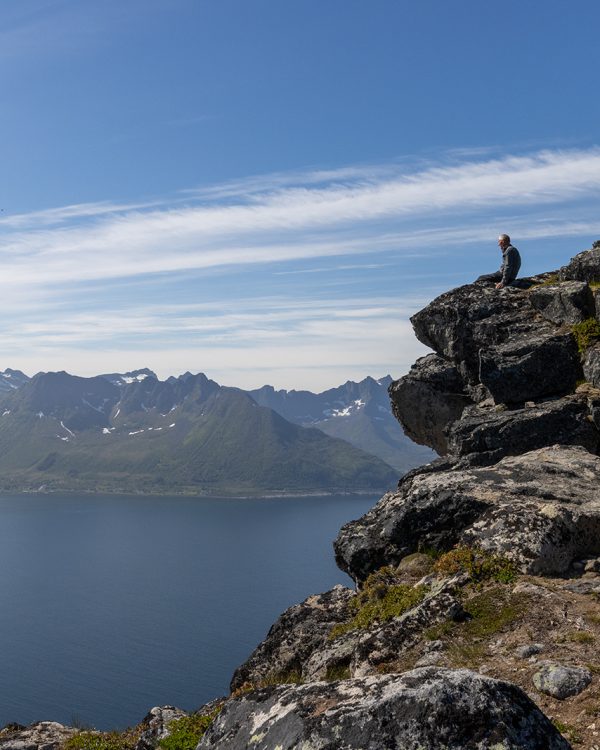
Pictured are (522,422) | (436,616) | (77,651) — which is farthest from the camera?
(77,651)

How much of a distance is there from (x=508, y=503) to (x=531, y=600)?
405 cm

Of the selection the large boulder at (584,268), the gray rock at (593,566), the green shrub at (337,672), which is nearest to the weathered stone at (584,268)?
the large boulder at (584,268)

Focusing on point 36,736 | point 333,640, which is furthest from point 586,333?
point 36,736

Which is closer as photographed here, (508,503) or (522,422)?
(508,503)

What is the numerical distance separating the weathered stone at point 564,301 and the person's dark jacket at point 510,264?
249 cm

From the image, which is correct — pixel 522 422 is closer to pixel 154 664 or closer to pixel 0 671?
pixel 154 664

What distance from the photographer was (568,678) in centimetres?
1042

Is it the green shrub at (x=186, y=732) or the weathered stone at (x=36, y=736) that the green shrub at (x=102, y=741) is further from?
the green shrub at (x=186, y=732)

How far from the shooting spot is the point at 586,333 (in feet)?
88.1

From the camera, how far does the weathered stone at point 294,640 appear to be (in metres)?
15.9

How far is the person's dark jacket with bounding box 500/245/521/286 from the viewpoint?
32.2 metres

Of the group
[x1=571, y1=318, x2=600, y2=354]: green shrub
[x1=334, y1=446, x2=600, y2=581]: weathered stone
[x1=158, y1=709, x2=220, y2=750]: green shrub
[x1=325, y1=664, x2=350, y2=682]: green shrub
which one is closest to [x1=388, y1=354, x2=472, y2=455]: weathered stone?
[x1=571, y1=318, x2=600, y2=354]: green shrub

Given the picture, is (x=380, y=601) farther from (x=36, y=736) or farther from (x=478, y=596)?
(x=36, y=736)

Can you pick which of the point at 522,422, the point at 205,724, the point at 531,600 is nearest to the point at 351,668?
the point at 205,724
